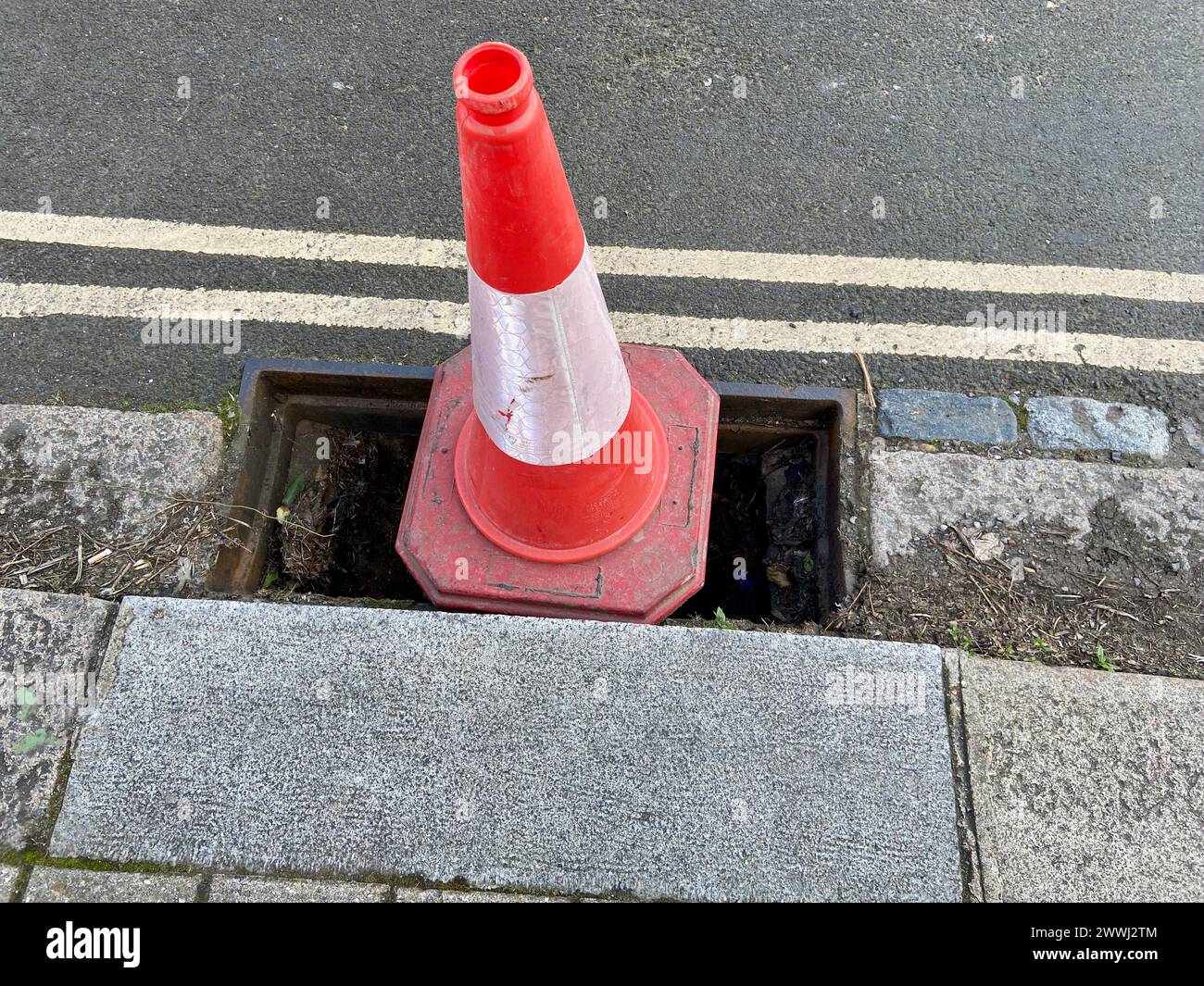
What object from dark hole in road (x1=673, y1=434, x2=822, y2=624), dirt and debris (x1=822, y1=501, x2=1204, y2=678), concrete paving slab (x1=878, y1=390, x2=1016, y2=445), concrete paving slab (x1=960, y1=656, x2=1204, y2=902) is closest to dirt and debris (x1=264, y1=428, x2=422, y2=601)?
dark hole in road (x1=673, y1=434, x2=822, y2=624)

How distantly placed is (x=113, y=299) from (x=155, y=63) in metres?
1.51

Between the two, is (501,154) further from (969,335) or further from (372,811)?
(969,335)

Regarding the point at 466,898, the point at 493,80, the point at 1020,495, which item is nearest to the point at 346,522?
the point at 466,898

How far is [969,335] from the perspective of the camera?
3215 millimetres

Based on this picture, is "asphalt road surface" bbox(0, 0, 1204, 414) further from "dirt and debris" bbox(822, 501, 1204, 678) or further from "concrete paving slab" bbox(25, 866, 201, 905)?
"concrete paving slab" bbox(25, 866, 201, 905)

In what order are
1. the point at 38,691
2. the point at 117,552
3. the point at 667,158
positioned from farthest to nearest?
the point at 667,158 → the point at 117,552 → the point at 38,691

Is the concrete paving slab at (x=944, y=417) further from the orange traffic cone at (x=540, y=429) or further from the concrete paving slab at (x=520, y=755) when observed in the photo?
the concrete paving slab at (x=520, y=755)

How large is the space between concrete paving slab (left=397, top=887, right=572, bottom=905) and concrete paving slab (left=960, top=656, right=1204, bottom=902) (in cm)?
122

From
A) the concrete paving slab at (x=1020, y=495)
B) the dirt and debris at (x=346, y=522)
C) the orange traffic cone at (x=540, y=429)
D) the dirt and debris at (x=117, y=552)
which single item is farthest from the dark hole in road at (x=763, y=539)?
the dirt and debris at (x=117, y=552)

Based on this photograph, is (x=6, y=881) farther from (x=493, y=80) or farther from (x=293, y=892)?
(x=493, y=80)

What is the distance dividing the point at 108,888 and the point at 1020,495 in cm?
310

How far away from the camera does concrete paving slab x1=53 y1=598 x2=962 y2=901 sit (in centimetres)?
214

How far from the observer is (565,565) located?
256cm
